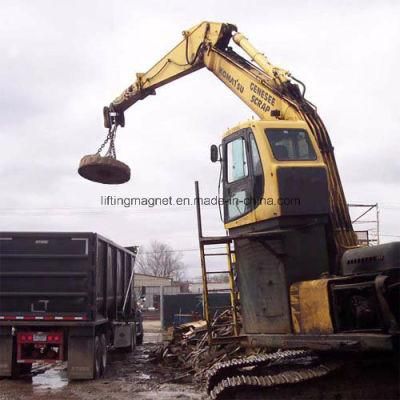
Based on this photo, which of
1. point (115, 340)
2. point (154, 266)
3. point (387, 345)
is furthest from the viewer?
point (154, 266)

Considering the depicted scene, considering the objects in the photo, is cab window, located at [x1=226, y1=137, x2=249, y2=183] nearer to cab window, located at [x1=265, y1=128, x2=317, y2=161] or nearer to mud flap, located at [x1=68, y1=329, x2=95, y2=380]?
cab window, located at [x1=265, y1=128, x2=317, y2=161]

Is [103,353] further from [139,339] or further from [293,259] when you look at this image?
[139,339]

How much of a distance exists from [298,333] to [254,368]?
69 centimetres

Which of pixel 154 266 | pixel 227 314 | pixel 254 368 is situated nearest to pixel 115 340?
pixel 227 314

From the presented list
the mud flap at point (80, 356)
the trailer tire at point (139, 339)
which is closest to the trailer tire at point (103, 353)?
the mud flap at point (80, 356)

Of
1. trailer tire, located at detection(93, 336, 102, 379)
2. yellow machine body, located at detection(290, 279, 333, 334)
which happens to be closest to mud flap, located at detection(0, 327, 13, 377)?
trailer tire, located at detection(93, 336, 102, 379)

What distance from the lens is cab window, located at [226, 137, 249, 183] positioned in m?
7.53

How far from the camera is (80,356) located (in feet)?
34.2

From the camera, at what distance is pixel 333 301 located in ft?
19.9

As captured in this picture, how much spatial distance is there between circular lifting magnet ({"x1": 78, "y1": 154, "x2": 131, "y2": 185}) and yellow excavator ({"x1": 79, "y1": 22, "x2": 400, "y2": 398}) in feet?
14.6

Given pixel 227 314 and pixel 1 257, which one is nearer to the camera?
pixel 1 257

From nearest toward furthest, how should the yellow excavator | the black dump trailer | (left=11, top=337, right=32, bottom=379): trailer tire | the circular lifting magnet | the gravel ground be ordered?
the yellow excavator
the gravel ground
the black dump trailer
(left=11, top=337, right=32, bottom=379): trailer tire
the circular lifting magnet

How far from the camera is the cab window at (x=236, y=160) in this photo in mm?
7531

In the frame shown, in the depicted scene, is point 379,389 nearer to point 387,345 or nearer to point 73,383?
point 387,345
